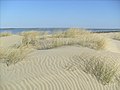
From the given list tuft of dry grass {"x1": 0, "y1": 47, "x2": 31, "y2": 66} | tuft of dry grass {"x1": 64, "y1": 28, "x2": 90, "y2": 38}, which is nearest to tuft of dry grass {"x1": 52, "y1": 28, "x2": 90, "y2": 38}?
tuft of dry grass {"x1": 64, "y1": 28, "x2": 90, "y2": 38}

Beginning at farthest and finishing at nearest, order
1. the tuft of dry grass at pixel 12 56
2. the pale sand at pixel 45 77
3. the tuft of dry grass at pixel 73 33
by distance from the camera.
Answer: the tuft of dry grass at pixel 73 33 → the tuft of dry grass at pixel 12 56 → the pale sand at pixel 45 77

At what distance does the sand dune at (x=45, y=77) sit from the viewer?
23.7 feet

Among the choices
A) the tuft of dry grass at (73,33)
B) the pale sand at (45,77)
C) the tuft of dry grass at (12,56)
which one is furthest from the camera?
the tuft of dry grass at (73,33)

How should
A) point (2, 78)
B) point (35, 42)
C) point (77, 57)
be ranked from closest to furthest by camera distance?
1. point (2, 78)
2. point (77, 57)
3. point (35, 42)

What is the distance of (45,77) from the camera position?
304 inches

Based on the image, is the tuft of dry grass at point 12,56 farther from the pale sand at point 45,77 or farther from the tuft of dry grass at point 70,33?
the tuft of dry grass at point 70,33

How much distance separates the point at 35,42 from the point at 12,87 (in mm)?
8042

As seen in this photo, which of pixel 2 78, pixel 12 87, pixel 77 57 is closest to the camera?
pixel 12 87

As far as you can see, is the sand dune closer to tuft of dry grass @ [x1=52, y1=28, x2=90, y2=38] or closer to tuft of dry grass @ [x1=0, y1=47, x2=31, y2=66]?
tuft of dry grass @ [x1=0, y1=47, x2=31, y2=66]

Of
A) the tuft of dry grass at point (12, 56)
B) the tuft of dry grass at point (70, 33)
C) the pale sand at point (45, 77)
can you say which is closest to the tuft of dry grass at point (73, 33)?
the tuft of dry grass at point (70, 33)

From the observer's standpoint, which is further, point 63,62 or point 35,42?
point 35,42

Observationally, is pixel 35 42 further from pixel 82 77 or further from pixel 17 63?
pixel 82 77

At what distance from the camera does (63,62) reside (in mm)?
8852

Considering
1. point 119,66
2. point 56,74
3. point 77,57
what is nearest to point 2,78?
point 56,74
